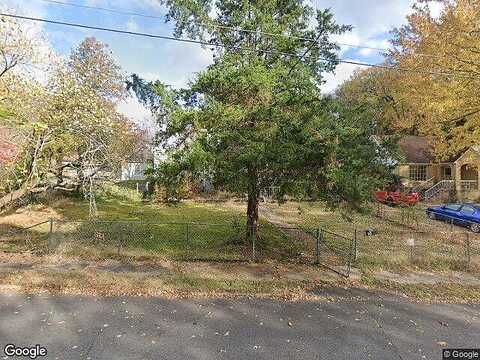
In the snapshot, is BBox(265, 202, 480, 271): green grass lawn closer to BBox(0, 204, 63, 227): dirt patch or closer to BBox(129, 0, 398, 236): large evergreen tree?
BBox(129, 0, 398, 236): large evergreen tree

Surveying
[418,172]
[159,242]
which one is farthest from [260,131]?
[418,172]

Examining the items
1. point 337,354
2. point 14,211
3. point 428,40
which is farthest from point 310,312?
point 14,211

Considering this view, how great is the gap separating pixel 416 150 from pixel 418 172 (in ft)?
8.02

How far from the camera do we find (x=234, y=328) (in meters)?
6.26

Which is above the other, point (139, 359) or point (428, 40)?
point (428, 40)

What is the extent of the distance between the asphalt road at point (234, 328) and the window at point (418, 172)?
26.7 meters

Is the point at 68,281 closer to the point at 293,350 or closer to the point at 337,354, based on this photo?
the point at 293,350

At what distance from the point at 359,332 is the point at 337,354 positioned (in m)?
1.02

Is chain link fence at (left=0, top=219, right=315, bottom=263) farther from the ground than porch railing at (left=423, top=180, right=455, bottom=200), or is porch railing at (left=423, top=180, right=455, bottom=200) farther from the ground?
porch railing at (left=423, top=180, right=455, bottom=200)

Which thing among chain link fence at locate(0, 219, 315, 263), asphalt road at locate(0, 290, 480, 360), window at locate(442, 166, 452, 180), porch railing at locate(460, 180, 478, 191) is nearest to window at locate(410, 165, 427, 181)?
window at locate(442, 166, 452, 180)

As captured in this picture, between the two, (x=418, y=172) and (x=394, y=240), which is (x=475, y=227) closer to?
(x=394, y=240)

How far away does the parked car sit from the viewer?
55.5 feet

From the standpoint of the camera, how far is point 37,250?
11.0m

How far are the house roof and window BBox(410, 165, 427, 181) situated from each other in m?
0.71
